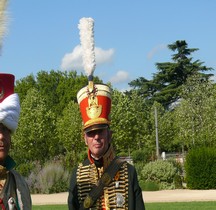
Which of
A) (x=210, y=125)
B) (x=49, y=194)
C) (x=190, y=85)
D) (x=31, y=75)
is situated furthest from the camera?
(x=31, y=75)

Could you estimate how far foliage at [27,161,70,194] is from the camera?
23.2 m

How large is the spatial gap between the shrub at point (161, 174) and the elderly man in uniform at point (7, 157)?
20.7m

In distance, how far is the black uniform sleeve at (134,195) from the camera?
5.13 meters

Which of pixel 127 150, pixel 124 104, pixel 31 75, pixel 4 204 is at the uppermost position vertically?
pixel 31 75

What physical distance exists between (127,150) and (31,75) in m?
25.8

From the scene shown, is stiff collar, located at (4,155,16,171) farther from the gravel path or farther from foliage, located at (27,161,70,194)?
foliage, located at (27,161,70,194)

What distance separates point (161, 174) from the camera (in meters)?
24.6

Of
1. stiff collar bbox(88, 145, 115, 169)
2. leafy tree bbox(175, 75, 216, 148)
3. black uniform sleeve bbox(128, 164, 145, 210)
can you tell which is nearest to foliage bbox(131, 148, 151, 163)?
leafy tree bbox(175, 75, 216, 148)

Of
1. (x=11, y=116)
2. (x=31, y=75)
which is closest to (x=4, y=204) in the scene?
(x=11, y=116)

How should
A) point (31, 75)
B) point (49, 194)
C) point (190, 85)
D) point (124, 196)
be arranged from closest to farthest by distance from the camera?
point (124, 196) < point (49, 194) < point (190, 85) < point (31, 75)

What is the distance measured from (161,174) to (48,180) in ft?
14.8

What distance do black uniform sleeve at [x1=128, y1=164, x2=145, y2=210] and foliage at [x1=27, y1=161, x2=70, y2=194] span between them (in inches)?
709

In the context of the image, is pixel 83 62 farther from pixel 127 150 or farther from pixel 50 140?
pixel 127 150

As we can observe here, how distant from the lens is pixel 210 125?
119ft
